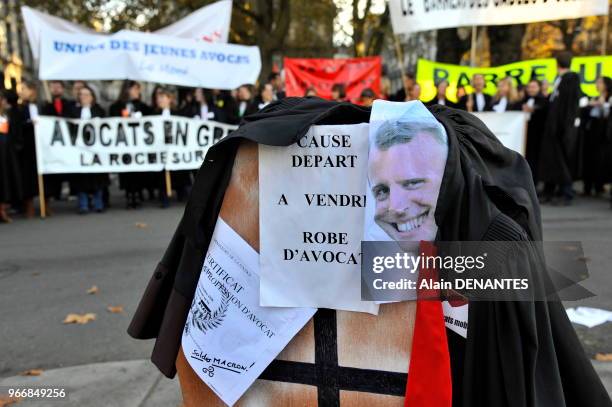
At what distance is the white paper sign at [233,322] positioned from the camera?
70.6 inches

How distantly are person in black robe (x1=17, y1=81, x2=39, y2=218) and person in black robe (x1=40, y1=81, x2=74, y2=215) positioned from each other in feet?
0.53

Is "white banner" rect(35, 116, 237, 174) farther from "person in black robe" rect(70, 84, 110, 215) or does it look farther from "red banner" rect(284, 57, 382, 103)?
"red banner" rect(284, 57, 382, 103)

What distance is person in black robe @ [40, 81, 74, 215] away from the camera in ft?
28.5

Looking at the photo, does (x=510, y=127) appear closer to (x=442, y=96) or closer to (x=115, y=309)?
(x=442, y=96)

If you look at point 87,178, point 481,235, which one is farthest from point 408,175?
point 87,178

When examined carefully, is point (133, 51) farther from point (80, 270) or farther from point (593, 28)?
point (593, 28)

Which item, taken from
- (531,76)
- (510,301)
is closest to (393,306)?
(510,301)

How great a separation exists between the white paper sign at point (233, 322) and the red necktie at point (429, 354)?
0.39 metres

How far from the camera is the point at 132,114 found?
918cm

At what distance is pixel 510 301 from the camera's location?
147 centimetres

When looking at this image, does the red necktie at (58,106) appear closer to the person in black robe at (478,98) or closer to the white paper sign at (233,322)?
the person in black robe at (478,98)

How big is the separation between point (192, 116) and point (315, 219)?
8246 mm

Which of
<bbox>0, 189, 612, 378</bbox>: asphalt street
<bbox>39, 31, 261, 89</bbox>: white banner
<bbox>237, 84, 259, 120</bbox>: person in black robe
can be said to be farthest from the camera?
<bbox>237, 84, 259, 120</bbox>: person in black robe

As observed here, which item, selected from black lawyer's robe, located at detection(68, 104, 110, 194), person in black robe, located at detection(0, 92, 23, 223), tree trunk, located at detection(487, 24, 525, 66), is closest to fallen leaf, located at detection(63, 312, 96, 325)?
person in black robe, located at detection(0, 92, 23, 223)
